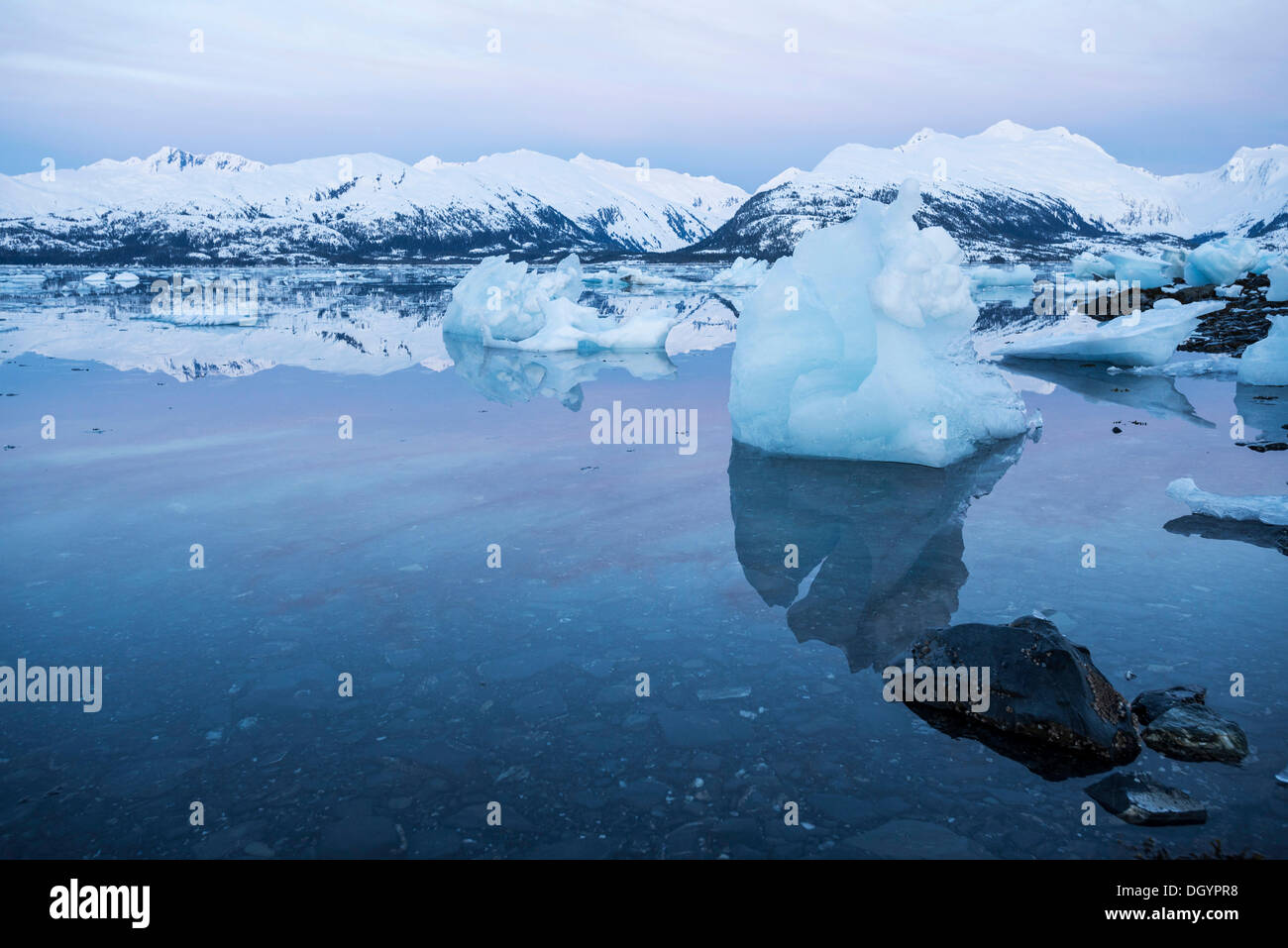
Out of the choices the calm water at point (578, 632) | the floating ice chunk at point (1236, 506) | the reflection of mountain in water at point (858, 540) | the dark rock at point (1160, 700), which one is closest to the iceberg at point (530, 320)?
the calm water at point (578, 632)

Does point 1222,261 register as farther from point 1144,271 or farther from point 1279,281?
point 1279,281

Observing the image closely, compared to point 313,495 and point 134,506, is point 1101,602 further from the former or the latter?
point 134,506

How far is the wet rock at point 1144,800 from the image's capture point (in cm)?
355

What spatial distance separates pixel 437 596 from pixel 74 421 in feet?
31.0

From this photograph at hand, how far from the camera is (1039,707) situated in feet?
13.8

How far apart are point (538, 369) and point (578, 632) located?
14.2 m

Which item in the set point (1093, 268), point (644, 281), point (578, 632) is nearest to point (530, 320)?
point (578, 632)

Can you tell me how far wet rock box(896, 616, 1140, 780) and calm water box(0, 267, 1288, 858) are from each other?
153 millimetres

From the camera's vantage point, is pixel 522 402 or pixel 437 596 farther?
pixel 522 402

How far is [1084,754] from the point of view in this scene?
400 cm

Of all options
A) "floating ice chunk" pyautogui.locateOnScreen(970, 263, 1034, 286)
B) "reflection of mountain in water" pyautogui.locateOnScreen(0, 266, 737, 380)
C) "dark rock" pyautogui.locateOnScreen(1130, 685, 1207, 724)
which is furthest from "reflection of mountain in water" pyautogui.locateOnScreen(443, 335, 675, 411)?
"floating ice chunk" pyautogui.locateOnScreen(970, 263, 1034, 286)

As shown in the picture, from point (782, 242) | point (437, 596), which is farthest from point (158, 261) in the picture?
point (437, 596)

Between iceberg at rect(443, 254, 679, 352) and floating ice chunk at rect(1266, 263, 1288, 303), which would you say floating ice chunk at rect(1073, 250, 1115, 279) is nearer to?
floating ice chunk at rect(1266, 263, 1288, 303)

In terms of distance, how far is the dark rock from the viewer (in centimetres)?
425
